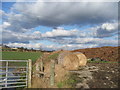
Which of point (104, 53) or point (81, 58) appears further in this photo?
point (104, 53)

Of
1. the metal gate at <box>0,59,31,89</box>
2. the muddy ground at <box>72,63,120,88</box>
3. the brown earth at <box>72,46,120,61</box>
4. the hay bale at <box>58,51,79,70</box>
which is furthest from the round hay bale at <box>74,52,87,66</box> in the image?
the brown earth at <box>72,46,120,61</box>

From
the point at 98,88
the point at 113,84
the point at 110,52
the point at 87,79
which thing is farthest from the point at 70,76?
the point at 110,52

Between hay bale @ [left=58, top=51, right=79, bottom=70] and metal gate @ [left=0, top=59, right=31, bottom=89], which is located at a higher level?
hay bale @ [left=58, top=51, right=79, bottom=70]

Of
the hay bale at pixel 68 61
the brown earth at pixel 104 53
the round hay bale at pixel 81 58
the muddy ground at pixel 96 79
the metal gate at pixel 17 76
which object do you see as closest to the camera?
the muddy ground at pixel 96 79

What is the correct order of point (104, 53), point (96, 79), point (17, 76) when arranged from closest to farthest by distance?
point (96, 79), point (17, 76), point (104, 53)

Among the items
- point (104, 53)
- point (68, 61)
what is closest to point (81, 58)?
point (68, 61)

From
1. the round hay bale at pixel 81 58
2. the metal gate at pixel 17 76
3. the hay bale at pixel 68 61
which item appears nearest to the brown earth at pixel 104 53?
the round hay bale at pixel 81 58

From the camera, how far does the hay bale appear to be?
9601mm

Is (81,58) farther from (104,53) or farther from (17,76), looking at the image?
(104,53)

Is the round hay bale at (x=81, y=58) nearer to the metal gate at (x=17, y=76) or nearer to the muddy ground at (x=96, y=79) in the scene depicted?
the muddy ground at (x=96, y=79)

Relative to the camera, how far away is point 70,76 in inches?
329

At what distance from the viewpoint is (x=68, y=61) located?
9.73 m

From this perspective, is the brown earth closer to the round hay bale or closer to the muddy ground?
the round hay bale

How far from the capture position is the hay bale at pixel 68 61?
9601 millimetres
